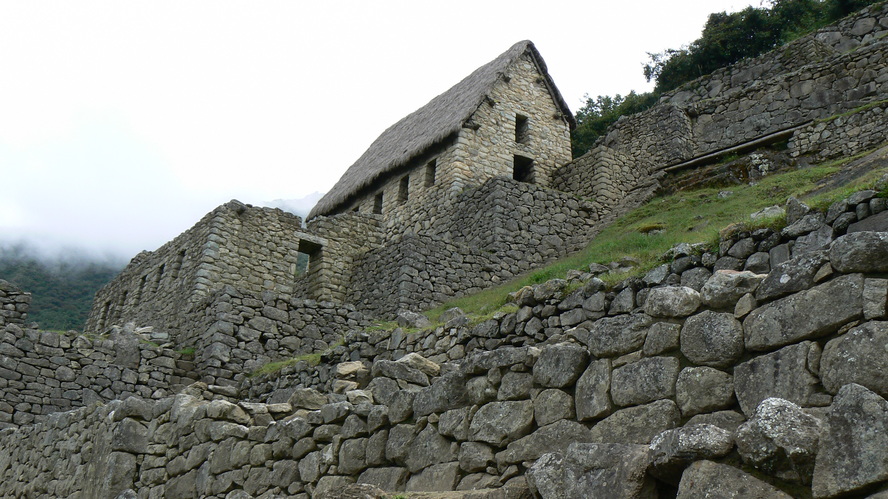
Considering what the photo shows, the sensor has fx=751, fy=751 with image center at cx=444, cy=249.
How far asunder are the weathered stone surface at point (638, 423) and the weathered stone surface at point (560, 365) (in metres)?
0.36

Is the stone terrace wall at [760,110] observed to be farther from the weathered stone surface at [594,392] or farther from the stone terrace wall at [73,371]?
the weathered stone surface at [594,392]

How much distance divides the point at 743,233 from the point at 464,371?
15.7 feet

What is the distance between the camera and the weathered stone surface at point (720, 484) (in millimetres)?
2764

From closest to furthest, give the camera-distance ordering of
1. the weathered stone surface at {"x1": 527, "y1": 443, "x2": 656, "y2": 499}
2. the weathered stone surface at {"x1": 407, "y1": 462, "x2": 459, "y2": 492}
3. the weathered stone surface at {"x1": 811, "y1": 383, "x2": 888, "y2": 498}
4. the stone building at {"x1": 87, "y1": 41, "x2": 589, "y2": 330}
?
the weathered stone surface at {"x1": 811, "y1": 383, "x2": 888, "y2": 498} → the weathered stone surface at {"x1": 527, "y1": 443, "x2": 656, "y2": 499} → the weathered stone surface at {"x1": 407, "y1": 462, "x2": 459, "y2": 492} → the stone building at {"x1": 87, "y1": 41, "x2": 589, "y2": 330}

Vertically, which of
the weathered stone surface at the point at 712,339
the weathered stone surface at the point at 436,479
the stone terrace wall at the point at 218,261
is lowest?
the weathered stone surface at the point at 436,479

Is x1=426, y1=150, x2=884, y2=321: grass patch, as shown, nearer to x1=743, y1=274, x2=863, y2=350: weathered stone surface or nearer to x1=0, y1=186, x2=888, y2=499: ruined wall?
x1=0, y1=186, x2=888, y2=499: ruined wall

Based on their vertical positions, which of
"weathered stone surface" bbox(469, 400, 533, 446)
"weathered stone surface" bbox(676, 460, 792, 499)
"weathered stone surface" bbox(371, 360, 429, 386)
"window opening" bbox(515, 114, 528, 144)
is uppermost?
"window opening" bbox(515, 114, 528, 144)

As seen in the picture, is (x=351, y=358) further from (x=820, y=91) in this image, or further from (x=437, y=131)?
(x=820, y=91)

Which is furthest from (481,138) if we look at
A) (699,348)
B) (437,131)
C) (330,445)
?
(699,348)

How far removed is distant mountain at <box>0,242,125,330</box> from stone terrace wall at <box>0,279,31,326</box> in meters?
10.4

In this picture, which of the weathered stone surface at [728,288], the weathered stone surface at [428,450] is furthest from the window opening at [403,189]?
the weathered stone surface at [728,288]

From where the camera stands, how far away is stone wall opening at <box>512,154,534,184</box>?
21562mm

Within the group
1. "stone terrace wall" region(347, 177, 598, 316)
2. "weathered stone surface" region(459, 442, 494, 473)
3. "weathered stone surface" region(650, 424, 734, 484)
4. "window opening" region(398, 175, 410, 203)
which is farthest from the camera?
"window opening" region(398, 175, 410, 203)

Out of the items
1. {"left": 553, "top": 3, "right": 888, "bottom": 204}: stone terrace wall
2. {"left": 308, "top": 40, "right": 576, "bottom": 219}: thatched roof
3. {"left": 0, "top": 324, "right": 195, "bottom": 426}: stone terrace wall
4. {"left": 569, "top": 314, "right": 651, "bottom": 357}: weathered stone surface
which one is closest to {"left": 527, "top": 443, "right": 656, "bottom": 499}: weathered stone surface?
{"left": 569, "top": 314, "right": 651, "bottom": 357}: weathered stone surface
